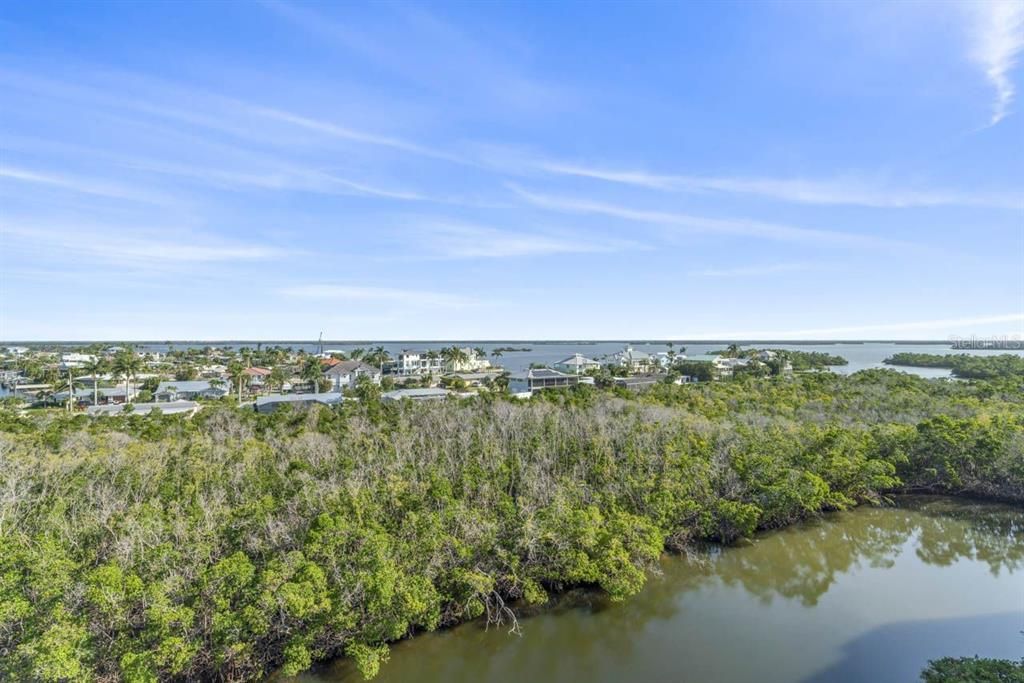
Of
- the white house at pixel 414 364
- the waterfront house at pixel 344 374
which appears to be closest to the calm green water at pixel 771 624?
the waterfront house at pixel 344 374

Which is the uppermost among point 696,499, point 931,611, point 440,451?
point 440,451

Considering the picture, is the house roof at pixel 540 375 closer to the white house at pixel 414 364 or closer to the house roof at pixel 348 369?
the house roof at pixel 348 369

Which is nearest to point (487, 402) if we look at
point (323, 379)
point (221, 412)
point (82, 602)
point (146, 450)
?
point (221, 412)

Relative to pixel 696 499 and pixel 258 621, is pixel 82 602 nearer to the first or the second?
pixel 258 621

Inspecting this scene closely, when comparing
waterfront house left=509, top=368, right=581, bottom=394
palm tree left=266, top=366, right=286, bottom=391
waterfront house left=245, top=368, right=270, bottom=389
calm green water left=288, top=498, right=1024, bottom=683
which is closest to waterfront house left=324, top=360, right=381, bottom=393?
palm tree left=266, top=366, right=286, bottom=391

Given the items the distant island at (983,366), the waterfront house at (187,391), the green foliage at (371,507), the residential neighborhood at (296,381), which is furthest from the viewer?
the distant island at (983,366)

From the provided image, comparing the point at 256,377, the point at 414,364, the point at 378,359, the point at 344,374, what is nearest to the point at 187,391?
the point at 256,377

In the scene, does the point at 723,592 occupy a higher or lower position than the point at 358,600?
lower
